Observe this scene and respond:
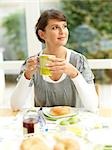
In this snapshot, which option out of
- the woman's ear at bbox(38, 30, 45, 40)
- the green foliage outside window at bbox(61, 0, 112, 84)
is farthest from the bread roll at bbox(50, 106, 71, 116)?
the green foliage outside window at bbox(61, 0, 112, 84)

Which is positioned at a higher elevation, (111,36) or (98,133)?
(111,36)

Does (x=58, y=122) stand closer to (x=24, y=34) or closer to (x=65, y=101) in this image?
(x=65, y=101)

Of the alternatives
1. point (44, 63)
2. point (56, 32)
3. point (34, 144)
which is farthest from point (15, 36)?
point (34, 144)

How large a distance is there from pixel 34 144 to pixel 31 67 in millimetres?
650

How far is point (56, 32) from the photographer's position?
196cm

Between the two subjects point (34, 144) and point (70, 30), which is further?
point (70, 30)

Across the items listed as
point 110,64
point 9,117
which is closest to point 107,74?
point 110,64

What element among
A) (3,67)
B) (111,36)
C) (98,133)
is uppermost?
(111,36)

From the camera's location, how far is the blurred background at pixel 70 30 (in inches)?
111

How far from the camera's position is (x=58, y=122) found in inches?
65.1

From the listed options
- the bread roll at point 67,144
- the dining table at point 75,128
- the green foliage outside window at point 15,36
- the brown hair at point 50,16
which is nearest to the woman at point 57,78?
the brown hair at point 50,16

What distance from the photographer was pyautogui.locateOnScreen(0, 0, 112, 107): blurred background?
9.26 feet

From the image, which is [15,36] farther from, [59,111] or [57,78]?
[59,111]

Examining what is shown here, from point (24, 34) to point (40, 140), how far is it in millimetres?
1726
